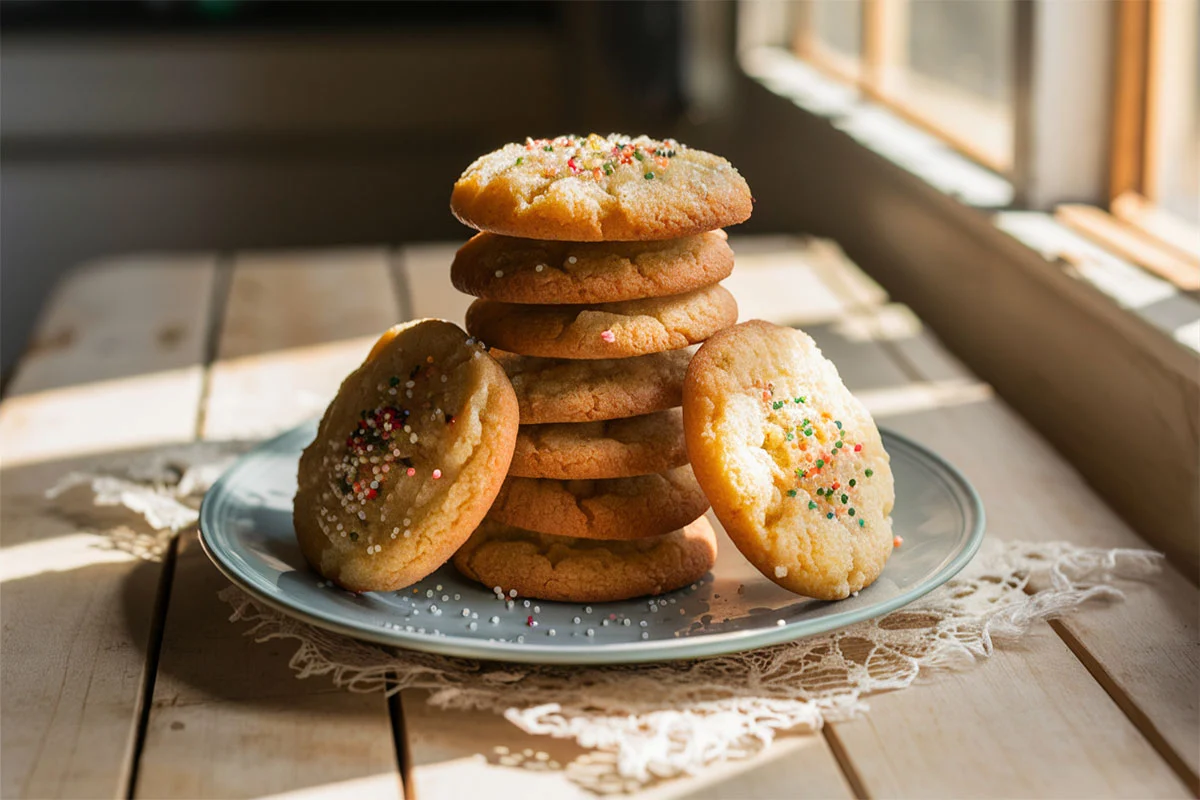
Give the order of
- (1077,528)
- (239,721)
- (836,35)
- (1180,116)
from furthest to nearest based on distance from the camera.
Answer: (836,35), (1180,116), (1077,528), (239,721)

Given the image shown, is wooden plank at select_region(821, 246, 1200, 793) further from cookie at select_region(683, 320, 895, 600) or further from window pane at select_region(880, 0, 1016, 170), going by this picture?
window pane at select_region(880, 0, 1016, 170)

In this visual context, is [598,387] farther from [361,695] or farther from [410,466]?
[361,695]

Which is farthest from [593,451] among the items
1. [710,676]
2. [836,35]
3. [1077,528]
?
[836,35]

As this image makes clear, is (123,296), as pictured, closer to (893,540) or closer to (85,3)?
(893,540)

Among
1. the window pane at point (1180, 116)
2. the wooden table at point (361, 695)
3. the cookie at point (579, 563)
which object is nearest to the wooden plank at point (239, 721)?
the wooden table at point (361, 695)

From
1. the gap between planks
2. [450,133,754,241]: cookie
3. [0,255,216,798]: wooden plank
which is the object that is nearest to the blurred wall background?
[0,255,216,798]: wooden plank

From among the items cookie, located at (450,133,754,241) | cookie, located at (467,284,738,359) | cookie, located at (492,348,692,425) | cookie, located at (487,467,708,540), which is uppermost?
cookie, located at (450,133,754,241)
